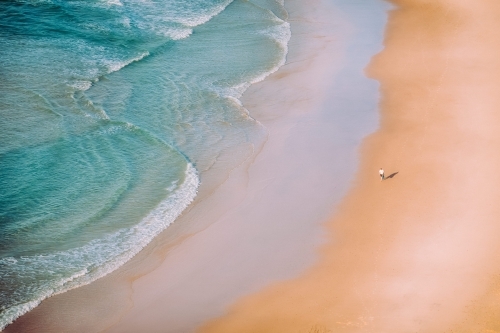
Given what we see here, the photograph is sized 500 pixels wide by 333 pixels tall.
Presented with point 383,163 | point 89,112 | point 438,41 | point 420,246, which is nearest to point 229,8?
point 438,41

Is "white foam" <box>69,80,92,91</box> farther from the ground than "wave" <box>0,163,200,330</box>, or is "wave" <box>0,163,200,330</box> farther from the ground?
"white foam" <box>69,80,92,91</box>

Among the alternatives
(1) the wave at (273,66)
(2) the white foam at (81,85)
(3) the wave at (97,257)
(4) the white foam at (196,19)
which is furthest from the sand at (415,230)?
(2) the white foam at (81,85)

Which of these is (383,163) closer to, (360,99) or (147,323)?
(360,99)

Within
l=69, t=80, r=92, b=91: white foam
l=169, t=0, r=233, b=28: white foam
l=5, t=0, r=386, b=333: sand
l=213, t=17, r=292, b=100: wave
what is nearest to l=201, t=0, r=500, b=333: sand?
l=5, t=0, r=386, b=333: sand

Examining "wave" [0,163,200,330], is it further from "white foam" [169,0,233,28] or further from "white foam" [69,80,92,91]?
"white foam" [169,0,233,28]

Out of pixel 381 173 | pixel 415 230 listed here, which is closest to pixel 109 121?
pixel 381 173
